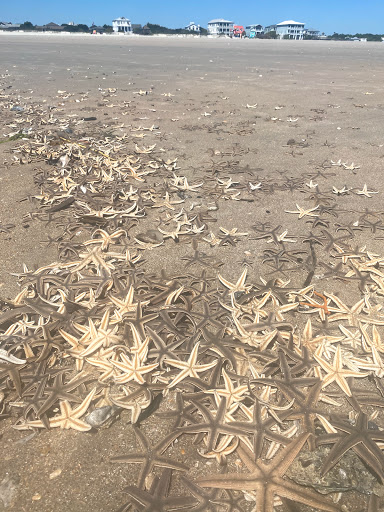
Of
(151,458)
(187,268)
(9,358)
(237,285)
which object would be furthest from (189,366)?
(187,268)

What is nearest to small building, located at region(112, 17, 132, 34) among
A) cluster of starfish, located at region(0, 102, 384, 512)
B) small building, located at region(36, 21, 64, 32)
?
small building, located at region(36, 21, 64, 32)

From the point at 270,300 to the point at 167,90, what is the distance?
1782 cm

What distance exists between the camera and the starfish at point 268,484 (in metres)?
2.22

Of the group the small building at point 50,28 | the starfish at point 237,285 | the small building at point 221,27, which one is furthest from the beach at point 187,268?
the small building at point 221,27

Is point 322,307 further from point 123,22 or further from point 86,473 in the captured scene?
point 123,22

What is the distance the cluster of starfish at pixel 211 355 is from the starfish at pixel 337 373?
0.01 metres

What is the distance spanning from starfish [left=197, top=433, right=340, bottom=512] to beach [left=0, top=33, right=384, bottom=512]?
0.05 metres

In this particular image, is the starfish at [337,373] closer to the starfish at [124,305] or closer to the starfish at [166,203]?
the starfish at [124,305]

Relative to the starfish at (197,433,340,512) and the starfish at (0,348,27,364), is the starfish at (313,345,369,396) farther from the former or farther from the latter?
the starfish at (0,348,27,364)

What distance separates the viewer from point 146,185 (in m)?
7.09

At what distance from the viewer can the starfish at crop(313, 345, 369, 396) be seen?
2.88m

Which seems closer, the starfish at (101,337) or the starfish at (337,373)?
the starfish at (337,373)

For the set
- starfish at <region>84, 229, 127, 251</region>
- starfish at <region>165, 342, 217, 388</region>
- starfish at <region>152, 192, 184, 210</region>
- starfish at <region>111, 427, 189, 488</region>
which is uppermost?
starfish at <region>152, 192, 184, 210</region>

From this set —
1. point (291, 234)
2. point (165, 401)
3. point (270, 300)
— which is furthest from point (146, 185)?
point (165, 401)
